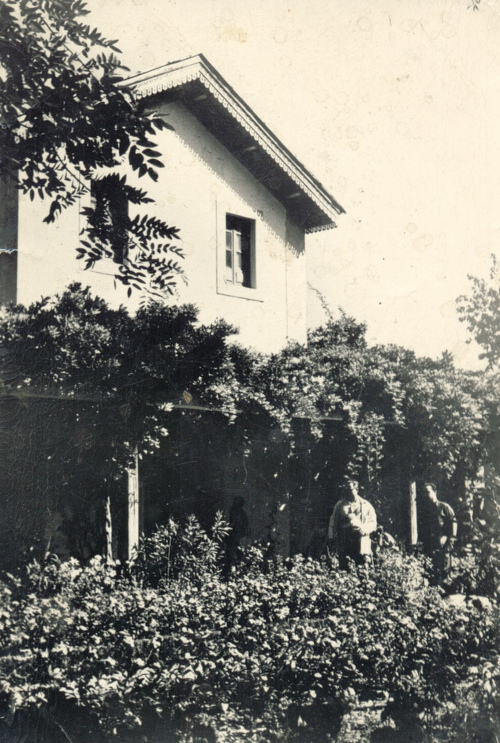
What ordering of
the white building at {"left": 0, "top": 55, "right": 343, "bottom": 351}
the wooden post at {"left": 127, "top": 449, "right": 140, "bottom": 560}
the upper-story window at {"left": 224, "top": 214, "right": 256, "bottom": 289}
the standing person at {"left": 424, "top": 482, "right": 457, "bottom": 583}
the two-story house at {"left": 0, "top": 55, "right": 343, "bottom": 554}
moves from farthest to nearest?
1. the upper-story window at {"left": 224, "top": 214, "right": 256, "bottom": 289}
2. the standing person at {"left": 424, "top": 482, "right": 457, "bottom": 583}
3. the white building at {"left": 0, "top": 55, "right": 343, "bottom": 351}
4. the wooden post at {"left": 127, "top": 449, "right": 140, "bottom": 560}
5. the two-story house at {"left": 0, "top": 55, "right": 343, "bottom": 554}

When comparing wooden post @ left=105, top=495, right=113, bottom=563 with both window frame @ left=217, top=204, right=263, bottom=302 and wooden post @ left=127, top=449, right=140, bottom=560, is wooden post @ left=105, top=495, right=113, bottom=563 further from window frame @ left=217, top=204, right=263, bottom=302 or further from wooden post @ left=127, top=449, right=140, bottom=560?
window frame @ left=217, top=204, right=263, bottom=302

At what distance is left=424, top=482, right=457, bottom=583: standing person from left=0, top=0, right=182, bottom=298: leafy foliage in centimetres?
489

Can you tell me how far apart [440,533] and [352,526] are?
104 centimetres

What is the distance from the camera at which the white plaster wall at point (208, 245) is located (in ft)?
16.5

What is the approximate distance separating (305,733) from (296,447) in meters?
3.53

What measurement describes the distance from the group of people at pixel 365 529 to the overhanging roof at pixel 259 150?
3685mm

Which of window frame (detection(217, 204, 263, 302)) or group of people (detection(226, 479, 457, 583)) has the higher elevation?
window frame (detection(217, 204, 263, 302))

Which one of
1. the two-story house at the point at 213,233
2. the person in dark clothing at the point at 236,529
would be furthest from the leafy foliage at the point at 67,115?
the person in dark clothing at the point at 236,529

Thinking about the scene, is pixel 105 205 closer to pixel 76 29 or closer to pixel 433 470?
pixel 76 29

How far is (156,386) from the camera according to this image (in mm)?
5801

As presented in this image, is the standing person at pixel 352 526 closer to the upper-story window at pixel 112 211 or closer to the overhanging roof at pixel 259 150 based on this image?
the overhanging roof at pixel 259 150

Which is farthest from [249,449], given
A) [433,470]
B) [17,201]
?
[17,201]

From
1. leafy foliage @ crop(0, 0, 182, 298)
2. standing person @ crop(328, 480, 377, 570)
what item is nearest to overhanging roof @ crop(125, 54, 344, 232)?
leafy foliage @ crop(0, 0, 182, 298)

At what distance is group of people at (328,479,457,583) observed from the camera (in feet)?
22.3
